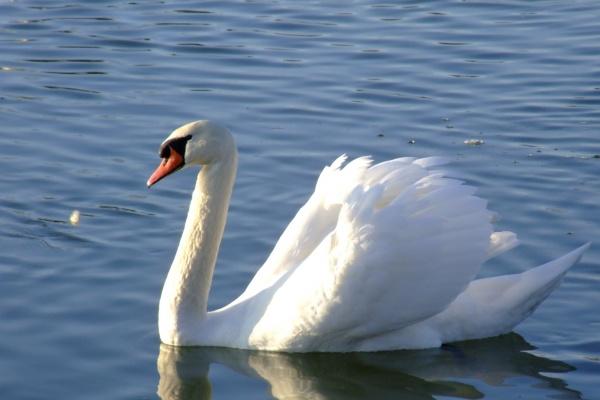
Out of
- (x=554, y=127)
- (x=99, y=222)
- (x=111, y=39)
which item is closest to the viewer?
(x=99, y=222)

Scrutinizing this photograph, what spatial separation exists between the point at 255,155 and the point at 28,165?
175cm

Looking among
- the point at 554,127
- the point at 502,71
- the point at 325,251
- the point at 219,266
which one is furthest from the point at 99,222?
the point at 502,71

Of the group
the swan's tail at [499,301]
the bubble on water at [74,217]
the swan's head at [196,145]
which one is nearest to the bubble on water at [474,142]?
the bubble on water at [74,217]

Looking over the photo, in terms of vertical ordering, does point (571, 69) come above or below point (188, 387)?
above

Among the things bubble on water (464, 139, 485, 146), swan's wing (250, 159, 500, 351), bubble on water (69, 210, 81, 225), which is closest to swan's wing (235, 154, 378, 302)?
swan's wing (250, 159, 500, 351)

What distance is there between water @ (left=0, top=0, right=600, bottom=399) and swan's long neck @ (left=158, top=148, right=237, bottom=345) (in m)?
0.17

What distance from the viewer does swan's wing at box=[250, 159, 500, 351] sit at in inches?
336

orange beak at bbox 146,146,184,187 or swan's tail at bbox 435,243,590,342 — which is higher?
orange beak at bbox 146,146,184,187

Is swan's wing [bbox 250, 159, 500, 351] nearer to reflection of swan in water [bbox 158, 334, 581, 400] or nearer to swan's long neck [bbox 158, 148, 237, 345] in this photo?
reflection of swan in water [bbox 158, 334, 581, 400]

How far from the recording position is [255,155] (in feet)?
40.0

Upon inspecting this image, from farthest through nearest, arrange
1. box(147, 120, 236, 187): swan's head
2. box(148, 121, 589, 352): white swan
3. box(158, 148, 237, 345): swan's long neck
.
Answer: box(158, 148, 237, 345): swan's long neck < box(147, 120, 236, 187): swan's head < box(148, 121, 589, 352): white swan

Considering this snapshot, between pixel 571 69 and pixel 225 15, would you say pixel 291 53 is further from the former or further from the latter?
pixel 571 69

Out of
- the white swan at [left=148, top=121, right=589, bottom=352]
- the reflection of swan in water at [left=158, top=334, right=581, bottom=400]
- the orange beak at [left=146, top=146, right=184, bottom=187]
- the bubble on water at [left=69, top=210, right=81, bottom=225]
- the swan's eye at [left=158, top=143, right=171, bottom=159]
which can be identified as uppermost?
the swan's eye at [left=158, top=143, right=171, bottom=159]

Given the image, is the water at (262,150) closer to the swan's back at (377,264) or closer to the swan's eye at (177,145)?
the swan's back at (377,264)
